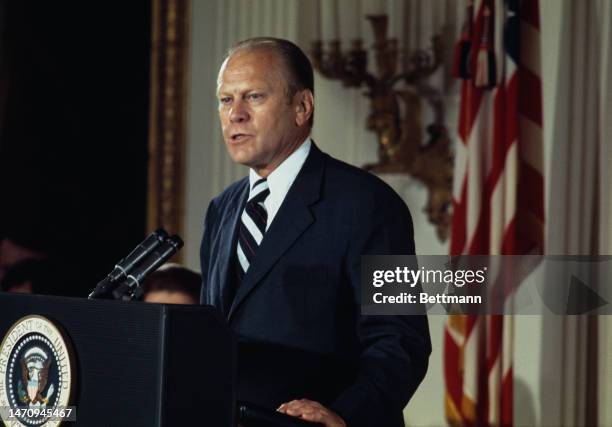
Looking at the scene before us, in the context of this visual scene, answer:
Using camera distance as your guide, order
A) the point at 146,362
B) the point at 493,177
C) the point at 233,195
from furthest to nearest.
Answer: the point at 493,177 → the point at 233,195 → the point at 146,362

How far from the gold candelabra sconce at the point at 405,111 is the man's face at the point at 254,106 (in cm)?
263

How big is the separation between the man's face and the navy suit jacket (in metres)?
0.12

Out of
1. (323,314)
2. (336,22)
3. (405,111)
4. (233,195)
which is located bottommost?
(323,314)

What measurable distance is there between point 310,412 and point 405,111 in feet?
10.6


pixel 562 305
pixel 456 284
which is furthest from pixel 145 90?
pixel 562 305

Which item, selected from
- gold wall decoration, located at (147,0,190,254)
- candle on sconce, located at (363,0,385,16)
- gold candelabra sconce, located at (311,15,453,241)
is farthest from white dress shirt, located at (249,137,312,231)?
gold wall decoration, located at (147,0,190,254)

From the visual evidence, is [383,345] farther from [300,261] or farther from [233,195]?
[233,195]

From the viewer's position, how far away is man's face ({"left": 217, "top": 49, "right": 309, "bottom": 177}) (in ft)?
6.46

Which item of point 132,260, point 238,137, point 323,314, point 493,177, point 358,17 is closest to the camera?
point 132,260

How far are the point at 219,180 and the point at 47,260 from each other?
3.21ft

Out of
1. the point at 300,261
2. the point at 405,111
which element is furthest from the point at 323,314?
the point at 405,111

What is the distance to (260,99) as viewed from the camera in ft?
6.50

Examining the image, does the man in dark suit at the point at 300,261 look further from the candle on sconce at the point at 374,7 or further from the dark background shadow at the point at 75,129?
the dark background shadow at the point at 75,129

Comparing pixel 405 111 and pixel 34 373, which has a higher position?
pixel 405 111
